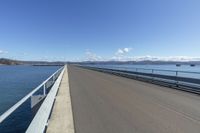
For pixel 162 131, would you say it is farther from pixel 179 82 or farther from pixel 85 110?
pixel 179 82

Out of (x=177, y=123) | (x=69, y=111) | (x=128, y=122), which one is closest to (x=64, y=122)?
(x=69, y=111)

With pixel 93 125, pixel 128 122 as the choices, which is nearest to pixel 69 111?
pixel 93 125

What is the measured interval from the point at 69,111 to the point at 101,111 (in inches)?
49.2

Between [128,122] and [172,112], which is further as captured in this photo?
[172,112]

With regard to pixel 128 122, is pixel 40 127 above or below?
above

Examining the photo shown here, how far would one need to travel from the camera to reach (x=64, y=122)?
6.55 metres

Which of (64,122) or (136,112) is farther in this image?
(136,112)

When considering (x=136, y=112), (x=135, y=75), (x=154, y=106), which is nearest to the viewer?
(x=136, y=112)

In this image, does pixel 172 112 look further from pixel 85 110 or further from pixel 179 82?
pixel 179 82

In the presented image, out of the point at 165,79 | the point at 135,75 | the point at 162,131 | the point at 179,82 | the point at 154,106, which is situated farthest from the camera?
the point at 135,75

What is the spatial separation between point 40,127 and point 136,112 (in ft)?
13.8

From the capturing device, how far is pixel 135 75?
27.5 metres

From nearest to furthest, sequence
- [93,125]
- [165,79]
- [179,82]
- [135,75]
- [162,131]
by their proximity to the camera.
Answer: [162,131] → [93,125] → [179,82] → [165,79] → [135,75]

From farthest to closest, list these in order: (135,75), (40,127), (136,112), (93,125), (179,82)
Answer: (135,75) < (179,82) < (136,112) < (93,125) < (40,127)
